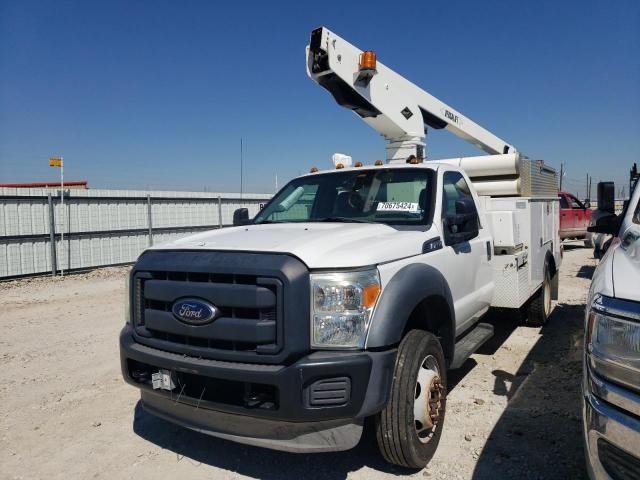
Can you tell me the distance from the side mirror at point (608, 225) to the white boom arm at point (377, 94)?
2.65 meters

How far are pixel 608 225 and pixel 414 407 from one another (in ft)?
7.33

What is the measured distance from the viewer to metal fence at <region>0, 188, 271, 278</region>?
35.1 ft

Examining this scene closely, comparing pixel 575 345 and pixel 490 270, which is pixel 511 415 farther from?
pixel 575 345

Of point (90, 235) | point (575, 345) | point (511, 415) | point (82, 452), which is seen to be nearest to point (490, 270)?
point (511, 415)

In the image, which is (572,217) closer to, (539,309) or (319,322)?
(539,309)

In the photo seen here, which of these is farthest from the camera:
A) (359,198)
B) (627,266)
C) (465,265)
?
(359,198)

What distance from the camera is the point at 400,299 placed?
2586 millimetres

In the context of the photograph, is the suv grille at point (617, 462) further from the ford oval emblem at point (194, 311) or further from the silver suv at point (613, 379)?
the ford oval emblem at point (194, 311)

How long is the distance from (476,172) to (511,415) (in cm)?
332

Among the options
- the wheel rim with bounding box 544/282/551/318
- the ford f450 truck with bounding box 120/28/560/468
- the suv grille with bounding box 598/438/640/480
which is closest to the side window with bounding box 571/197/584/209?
the wheel rim with bounding box 544/282/551/318

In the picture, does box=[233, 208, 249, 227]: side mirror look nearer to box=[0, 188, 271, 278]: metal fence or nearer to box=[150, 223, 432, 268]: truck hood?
box=[150, 223, 432, 268]: truck hood

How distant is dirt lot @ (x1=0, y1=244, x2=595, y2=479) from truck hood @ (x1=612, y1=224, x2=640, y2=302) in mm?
1375

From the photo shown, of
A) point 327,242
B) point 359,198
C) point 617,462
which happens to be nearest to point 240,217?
point 359,198

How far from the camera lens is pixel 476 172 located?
599cm
